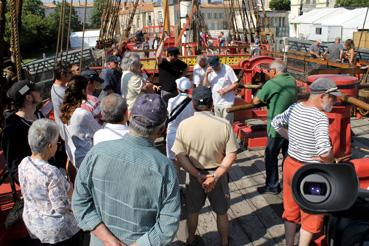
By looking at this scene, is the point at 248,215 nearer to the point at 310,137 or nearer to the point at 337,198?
the point at 310,137

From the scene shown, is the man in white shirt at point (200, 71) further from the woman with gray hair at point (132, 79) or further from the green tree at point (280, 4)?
the green tree at point (280, 4)

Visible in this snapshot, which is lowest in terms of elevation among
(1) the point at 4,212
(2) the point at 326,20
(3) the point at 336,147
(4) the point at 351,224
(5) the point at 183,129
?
(1) the point at 4,212

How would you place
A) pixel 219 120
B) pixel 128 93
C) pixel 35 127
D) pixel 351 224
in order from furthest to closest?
1. pixel 128 93
2. pixel 219 120
3. pixel 35 127
4. pixel 351 224

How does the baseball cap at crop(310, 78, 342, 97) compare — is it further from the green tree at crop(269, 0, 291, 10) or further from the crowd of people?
the green tree at crop(269, 0, 291, 10)

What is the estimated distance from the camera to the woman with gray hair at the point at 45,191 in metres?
2.28

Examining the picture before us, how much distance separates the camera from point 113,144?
190 cm

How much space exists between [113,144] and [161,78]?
3622 mm

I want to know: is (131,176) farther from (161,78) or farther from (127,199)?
(161,78)

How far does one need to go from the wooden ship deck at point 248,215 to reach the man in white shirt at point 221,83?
809 millimetres

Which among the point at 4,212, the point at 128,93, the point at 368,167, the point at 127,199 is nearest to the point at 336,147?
the point at 368,167

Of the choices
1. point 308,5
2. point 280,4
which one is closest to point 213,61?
point 308,5

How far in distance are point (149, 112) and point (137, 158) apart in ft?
0.78

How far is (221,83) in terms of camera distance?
5020 millimetres

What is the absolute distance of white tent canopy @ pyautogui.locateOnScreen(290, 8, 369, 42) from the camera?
31.3 meters
